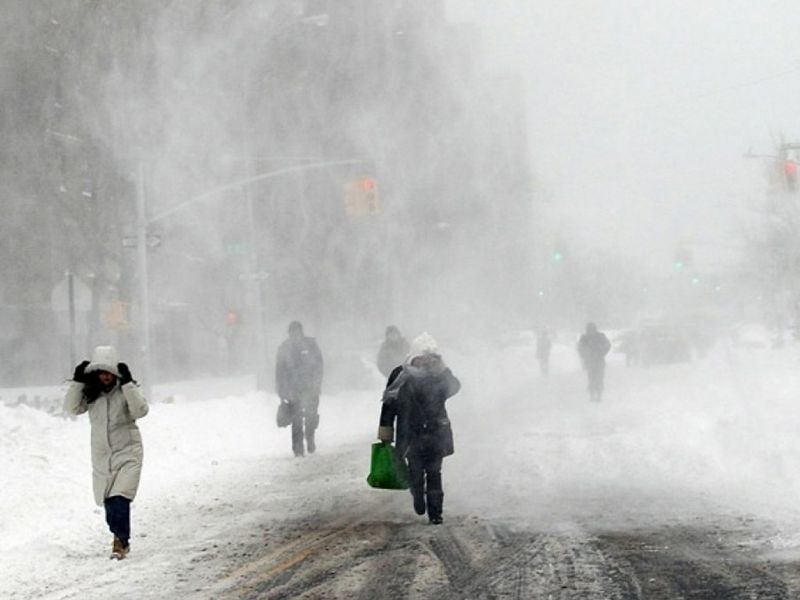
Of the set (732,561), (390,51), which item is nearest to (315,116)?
(390,51)

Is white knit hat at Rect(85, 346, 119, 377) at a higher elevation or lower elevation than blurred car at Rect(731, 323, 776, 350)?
higher

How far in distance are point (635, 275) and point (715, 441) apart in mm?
62134

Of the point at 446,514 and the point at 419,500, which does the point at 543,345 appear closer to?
the point at 446,514

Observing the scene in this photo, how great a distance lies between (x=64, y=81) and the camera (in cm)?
3131

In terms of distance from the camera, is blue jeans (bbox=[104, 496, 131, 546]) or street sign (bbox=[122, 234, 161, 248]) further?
street sign (bbox=[122, 234, 161, 248])

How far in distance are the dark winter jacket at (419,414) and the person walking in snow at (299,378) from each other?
525 centimetres

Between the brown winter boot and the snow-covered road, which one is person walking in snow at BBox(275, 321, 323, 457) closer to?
the snow-covered road

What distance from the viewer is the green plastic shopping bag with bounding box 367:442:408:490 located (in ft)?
25.6

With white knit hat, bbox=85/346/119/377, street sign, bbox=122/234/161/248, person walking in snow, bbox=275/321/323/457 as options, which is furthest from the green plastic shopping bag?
street sign, bbox=122/234/161/248

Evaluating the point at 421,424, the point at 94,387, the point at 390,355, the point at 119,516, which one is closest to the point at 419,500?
the point at 421,424

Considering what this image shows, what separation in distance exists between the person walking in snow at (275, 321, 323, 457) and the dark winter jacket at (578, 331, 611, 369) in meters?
9.13

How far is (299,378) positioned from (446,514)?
5.23 m

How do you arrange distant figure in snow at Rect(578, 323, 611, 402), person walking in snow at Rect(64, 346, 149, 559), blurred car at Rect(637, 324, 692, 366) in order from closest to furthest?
person walking in snow at Rect(64, 346, 149, 559), distant figure in snow at Rect(578, 323, 611, 402), blurred car at Rect(637, 324, 692, 366)

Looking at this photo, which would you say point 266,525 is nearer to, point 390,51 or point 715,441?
point 715,441
